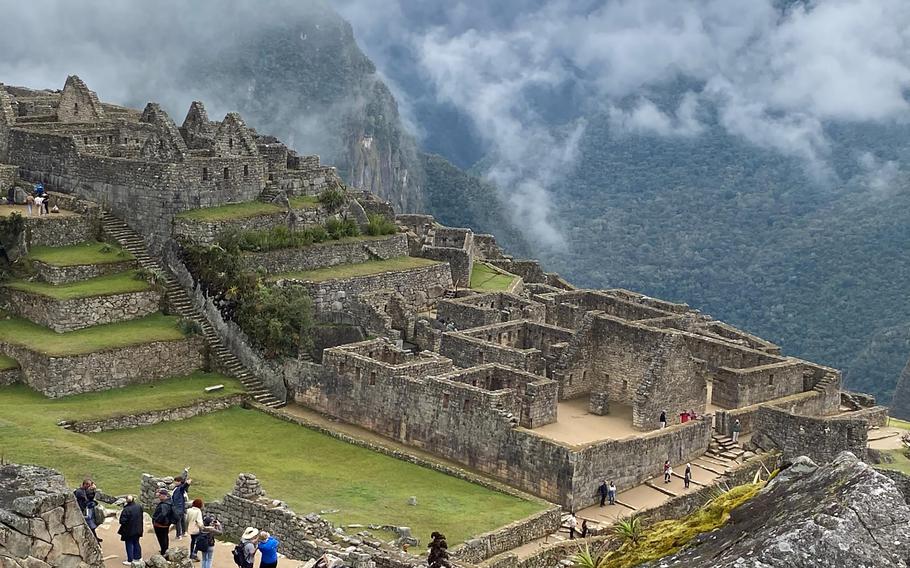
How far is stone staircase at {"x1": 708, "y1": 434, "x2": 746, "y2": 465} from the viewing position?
2808 centimetres

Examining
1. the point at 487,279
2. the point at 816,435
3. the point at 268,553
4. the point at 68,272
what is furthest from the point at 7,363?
the point at 816,435

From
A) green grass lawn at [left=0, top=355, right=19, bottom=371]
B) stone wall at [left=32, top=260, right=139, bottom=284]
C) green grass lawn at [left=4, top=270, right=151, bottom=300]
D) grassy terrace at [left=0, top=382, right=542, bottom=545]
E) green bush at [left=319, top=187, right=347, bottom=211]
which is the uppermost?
green bush at [left=319, top=187, right=347, bottom=211]

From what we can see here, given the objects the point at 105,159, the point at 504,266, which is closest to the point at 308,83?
the point at 504,266

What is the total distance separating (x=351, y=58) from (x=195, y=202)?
8236cm

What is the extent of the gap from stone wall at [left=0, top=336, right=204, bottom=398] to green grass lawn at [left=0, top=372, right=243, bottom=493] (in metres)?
0.24

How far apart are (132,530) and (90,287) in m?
17.1

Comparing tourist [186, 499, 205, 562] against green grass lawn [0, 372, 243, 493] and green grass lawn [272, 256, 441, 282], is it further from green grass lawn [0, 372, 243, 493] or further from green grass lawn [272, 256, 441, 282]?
green grass lawn [272, 256, 441, 282]

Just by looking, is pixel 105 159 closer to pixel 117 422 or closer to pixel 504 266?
pixel 117 422

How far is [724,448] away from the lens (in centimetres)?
2852

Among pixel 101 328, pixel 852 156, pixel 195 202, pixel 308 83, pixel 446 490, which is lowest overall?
pixel 446 490

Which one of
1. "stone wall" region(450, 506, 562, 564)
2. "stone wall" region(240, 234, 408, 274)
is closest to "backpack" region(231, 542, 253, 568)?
"stone wall" region(450, 506, 562, 564)

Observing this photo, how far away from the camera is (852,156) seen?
7256 centimetres

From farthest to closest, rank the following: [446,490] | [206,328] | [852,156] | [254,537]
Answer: [852,156], [206,328], [446,490], [254,537]

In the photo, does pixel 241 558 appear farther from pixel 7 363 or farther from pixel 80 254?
pixel 80 254
